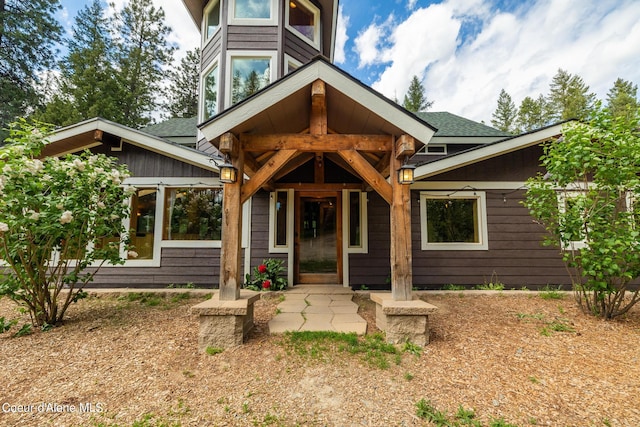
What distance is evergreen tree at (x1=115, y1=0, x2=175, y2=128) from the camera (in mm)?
14195

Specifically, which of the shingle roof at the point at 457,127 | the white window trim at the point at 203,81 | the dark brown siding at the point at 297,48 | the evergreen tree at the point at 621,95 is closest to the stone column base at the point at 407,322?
the white window trim at the point at 203,81

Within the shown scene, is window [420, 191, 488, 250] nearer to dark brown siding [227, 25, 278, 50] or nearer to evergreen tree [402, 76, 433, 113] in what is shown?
dark brown siding [227, 25, 278, 50]

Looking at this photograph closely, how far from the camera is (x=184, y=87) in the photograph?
1662 cm

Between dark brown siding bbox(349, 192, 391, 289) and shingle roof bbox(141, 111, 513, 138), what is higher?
shingle roof bbox(141, 111, 513, 138)

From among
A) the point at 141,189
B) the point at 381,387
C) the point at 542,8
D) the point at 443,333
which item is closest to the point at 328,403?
the point at 381,387

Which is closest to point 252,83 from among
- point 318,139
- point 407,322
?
point 318,139

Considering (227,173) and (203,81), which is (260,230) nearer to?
(227,173)

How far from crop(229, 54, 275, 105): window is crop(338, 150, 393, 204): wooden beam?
3757mm

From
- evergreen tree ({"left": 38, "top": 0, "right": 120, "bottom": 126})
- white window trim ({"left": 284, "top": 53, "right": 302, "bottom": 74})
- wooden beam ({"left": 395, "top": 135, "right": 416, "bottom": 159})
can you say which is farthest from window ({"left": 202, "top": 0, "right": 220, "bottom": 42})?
evergreen tree ({"left": 38, "top": 0, "right": 120, "bottom": 126})

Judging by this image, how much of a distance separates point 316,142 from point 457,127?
6847 millimetres

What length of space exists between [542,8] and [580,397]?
36.7ft

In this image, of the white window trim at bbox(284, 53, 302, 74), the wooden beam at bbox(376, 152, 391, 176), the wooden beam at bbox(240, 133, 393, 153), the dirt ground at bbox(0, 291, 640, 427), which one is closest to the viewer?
the dirt ground at bbox(0, 291, 640, 427)

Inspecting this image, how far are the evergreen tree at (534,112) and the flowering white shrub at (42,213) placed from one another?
91.1 ft

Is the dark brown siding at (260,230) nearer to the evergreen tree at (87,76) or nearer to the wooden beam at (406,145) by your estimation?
the wooden beam at (406,145)
